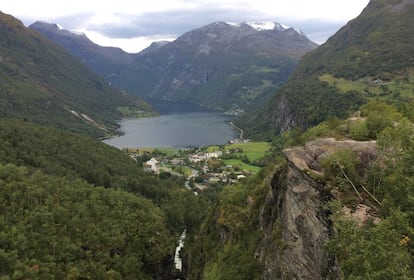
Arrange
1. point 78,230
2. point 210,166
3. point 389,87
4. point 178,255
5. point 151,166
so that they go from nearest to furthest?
point 78,230
point 178,255
point 210,166
point 151,166
point 389,87

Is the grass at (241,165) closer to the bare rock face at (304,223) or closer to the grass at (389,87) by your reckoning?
the grass at (389,87)

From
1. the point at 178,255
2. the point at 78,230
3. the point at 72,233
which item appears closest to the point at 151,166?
the point at 178,255

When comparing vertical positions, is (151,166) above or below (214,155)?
above

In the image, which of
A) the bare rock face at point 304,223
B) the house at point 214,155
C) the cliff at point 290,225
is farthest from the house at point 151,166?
the bare rock face at point 304,223

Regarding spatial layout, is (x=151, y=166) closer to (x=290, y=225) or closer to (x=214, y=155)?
(x=214, y=155)

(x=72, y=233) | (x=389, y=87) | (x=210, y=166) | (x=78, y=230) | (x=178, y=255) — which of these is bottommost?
(x=210, y=166)

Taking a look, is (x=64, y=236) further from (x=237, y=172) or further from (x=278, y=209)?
(x=237, y=172)

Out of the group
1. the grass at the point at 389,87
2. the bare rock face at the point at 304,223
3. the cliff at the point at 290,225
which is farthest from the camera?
the grass at the point at 389,87

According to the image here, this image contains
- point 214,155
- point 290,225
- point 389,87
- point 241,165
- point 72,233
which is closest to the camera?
point 290,225
